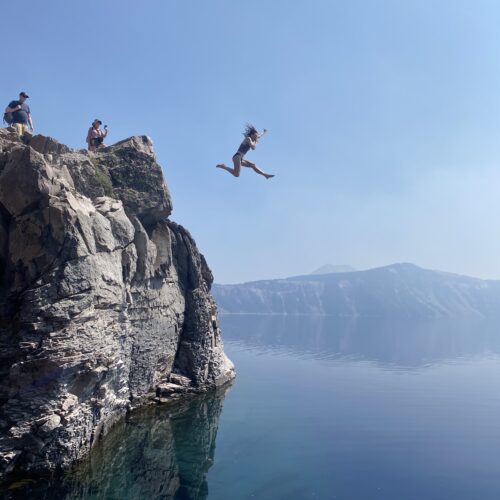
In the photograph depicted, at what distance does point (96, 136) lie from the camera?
30969mm

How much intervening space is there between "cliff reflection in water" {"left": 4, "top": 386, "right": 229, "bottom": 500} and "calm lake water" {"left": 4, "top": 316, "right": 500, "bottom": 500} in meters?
0.06

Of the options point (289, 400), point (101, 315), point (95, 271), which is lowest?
point (289, 400)

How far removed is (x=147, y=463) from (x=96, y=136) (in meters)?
23.4

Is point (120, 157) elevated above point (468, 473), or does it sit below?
above

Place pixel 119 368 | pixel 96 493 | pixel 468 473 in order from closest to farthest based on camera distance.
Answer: pixel 96 493 → pixel 468 473 → pixel 119 368

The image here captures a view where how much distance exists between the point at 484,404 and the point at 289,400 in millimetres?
17326

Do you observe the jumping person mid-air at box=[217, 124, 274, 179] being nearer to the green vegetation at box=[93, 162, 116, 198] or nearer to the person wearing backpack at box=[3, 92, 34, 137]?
the green vegetation at box=[93, 162, 116, 198]

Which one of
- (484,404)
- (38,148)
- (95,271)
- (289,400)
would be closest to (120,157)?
(38,148)

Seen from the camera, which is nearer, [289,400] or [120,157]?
[120,157]

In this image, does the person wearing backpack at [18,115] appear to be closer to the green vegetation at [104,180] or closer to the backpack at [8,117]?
the backpack at [8,117]

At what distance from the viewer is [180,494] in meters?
17.6

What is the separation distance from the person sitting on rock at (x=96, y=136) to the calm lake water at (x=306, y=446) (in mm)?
20327

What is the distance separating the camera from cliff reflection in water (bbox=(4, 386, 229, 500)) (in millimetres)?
16875

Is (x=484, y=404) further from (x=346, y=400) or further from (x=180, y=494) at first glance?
(x=180, y=494)
